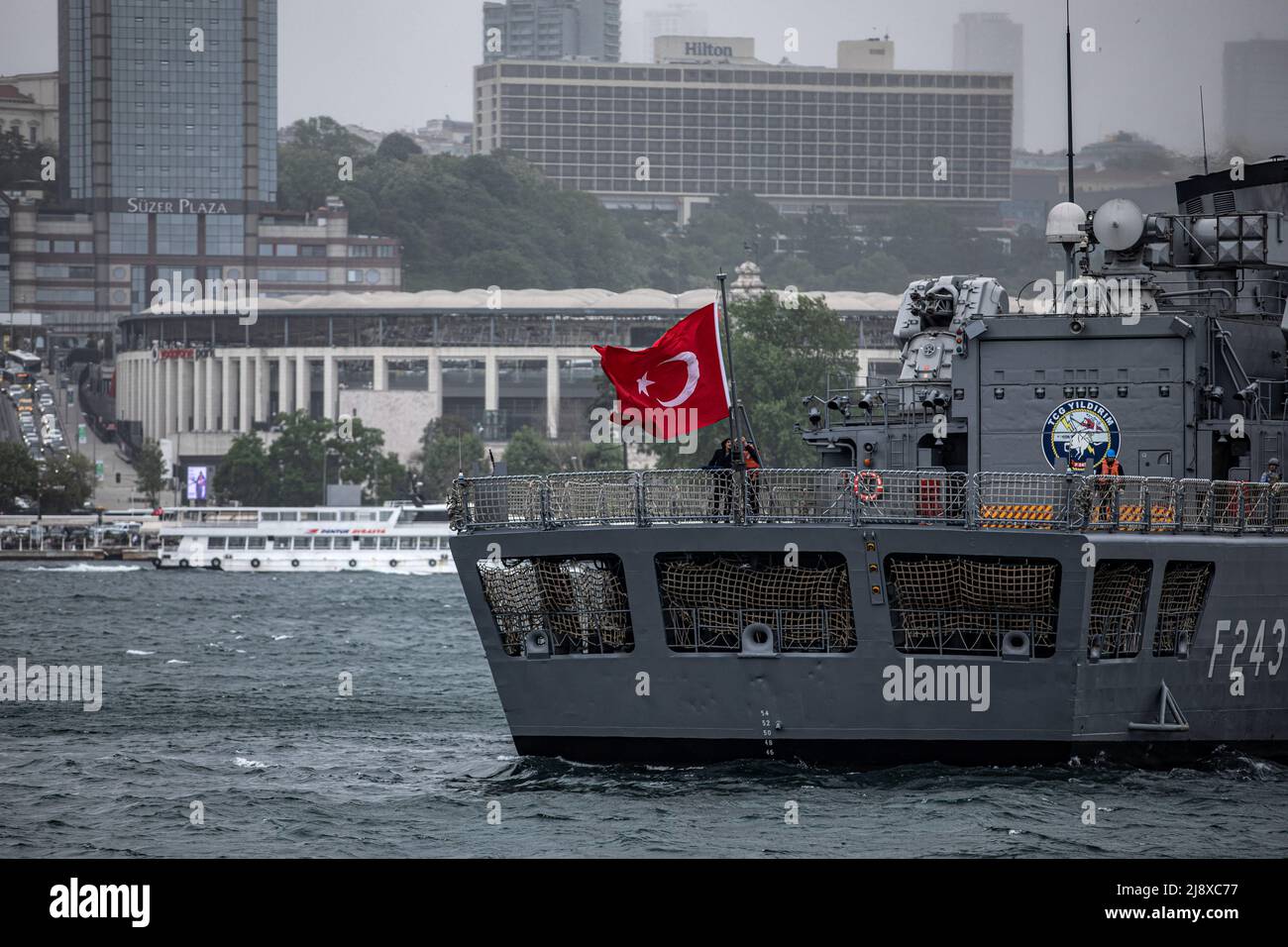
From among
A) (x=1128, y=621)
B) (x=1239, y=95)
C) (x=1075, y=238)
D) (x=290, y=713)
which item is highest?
(x=1239, y=95)

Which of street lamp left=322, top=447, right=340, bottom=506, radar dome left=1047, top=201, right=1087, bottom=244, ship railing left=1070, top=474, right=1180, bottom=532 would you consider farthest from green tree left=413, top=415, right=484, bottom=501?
ship railing left=1070, top=474, right=1180, bottom=532

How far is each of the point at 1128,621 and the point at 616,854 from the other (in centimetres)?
907

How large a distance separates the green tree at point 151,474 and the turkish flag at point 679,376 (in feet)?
465

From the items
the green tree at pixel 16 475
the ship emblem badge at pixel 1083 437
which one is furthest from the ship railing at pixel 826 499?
the green tree at pixel 16 475

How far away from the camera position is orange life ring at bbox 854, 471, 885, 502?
28.6 metres

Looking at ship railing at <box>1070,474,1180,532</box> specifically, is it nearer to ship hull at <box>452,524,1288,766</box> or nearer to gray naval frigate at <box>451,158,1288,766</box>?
gray naval frigate at <box>451,158,1288,766</box>

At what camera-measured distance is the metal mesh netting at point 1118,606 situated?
95.6 ft

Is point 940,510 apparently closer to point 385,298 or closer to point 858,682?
point 858,682

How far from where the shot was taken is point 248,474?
16088cm

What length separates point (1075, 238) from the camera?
36.8m

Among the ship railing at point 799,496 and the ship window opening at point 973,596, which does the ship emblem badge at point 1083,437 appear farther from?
the ship railing at point 799,496

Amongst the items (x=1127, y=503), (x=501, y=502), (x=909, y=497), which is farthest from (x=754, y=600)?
(x=1127, y=503)

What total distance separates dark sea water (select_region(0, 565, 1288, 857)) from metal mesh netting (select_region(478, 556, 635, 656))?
6.01ft
